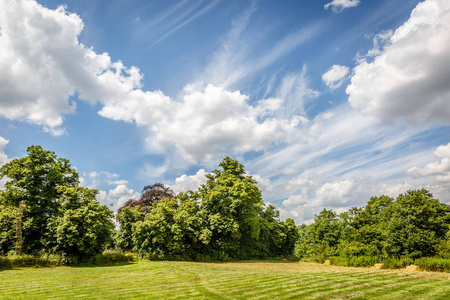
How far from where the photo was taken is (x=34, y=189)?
27.4 m

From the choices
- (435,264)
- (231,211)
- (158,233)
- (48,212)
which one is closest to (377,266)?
(435,264)

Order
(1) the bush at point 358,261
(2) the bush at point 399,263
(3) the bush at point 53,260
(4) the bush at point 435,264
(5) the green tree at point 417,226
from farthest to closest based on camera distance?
1. (1) the bush at point 358,261
2. (5) the green tree at point 417,226
3. (2) the bush at point 399,263
4. (3) the bush at point 53,260
5. (4) the bush at point 435,264

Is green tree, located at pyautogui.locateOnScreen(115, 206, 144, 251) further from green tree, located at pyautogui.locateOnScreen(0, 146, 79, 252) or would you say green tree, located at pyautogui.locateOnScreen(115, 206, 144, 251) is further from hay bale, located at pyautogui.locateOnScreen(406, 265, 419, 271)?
hay bale, located at pyautogui.locateOnScreen(406, 265, 419, 271)

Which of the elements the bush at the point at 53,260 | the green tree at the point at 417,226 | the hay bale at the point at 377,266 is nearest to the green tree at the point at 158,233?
the bush at the point at 53,260

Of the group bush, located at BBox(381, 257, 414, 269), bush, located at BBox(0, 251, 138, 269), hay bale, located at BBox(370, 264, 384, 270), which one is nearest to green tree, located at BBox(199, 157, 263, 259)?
bush, located at BBox(0, 251, 138, 269)

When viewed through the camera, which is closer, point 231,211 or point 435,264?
point 435,264

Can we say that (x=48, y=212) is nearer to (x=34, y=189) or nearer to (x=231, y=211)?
(x=34, y=189)

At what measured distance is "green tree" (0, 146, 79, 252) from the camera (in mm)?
26212

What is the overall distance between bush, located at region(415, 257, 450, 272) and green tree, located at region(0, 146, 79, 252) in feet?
112

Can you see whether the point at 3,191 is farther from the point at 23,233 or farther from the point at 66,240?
the point at 66,240

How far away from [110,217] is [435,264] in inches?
1159

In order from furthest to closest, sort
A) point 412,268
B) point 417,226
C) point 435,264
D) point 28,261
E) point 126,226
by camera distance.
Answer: point 126,226 → point 417,226 → point 28,261 → point 412,268 → point 435,264

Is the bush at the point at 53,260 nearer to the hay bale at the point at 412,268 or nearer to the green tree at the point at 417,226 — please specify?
the hay bale at the point at 412,268

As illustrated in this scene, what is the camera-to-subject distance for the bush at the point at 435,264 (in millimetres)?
18281
